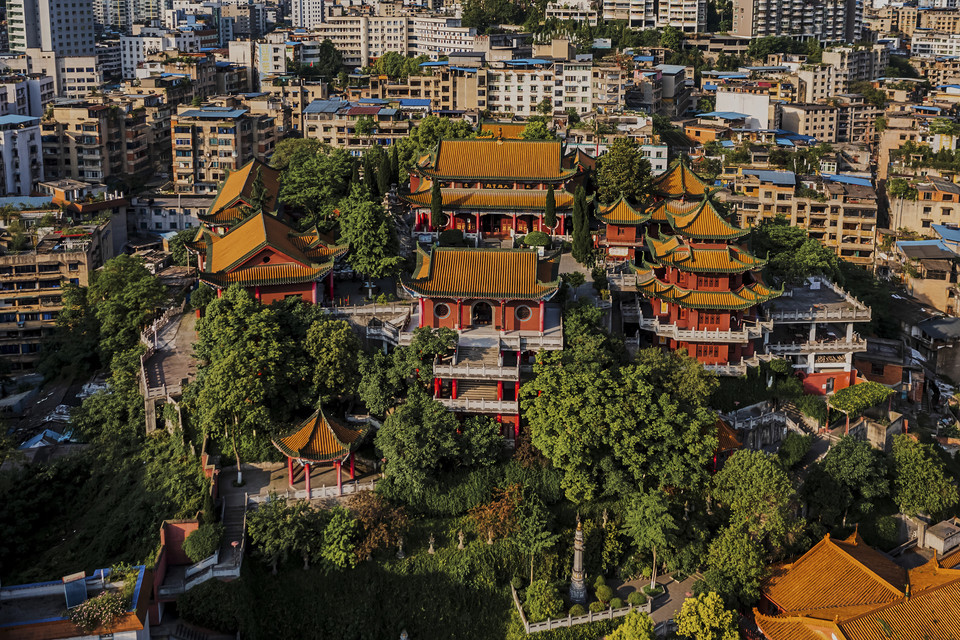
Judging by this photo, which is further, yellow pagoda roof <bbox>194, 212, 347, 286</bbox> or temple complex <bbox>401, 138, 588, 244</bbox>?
temple complex <bbox>401, 138, 588, 244</bbox>

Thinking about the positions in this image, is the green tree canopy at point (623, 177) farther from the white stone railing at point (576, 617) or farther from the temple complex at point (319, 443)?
the white stone railing at point (576, 617)

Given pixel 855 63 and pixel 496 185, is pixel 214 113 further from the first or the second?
pixel 855 63

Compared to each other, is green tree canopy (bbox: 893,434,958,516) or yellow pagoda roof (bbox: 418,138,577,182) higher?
yellow pagoda roof (bbox: 418,138,577,182)

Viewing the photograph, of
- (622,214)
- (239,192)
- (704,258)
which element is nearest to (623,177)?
(622,214)

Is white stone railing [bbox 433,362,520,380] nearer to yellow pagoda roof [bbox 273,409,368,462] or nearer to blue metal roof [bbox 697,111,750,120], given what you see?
yellow pagoda roof [bbox 273,409,368,462]

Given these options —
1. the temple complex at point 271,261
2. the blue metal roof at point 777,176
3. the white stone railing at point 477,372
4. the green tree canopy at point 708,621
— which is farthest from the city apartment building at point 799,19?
the green tree canopy at point 708,621

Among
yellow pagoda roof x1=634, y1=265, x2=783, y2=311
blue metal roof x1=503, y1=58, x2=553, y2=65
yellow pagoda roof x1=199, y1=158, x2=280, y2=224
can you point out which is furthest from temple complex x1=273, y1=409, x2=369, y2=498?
blue metal roof x1=503, y1=58, x2=553, y2=65
